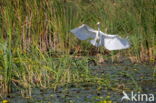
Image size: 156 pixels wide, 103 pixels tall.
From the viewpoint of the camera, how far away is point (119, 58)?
800 centimetres

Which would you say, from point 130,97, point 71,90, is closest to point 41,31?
point 71,90

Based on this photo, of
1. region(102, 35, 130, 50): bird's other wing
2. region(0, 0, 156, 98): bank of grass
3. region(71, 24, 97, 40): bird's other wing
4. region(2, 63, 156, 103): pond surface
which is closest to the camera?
region(2, 63, 156, 103): pond surface

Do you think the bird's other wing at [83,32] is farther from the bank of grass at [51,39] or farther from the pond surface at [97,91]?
the pond surface at [97,91]

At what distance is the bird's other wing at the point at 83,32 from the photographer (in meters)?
7.81

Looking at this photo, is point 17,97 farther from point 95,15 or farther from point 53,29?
point 95,15

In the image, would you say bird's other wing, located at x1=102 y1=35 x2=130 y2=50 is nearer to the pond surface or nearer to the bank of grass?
the bank of grass

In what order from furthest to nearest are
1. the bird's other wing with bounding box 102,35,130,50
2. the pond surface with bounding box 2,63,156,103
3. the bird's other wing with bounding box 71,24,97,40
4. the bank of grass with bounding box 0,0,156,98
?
the bird's other wing with bounding box 71,24,97,40 < the bird's other wing with bounding box 102,35,130,50 < the bank of grass with bounding box 0,0,156,98 < the pond surface with bounding box 2,63,156,103

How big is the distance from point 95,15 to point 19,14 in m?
2.93

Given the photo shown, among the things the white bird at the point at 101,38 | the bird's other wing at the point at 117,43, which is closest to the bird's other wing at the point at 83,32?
the white bird at the point at 101,38

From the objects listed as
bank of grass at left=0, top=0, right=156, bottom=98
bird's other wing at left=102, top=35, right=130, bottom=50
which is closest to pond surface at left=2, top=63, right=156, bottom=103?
bank of grass at left=0, top=0, right=156, bottom=98

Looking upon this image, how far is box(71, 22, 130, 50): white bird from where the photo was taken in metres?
7.70

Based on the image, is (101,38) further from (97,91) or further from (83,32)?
(97,91)

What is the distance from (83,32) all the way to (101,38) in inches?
14.2

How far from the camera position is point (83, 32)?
26.2 feet
